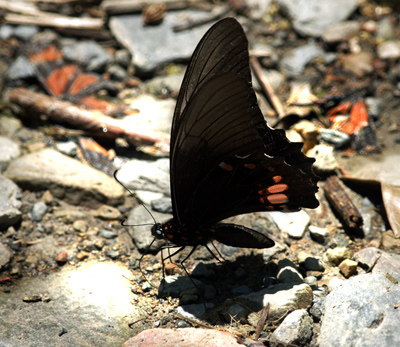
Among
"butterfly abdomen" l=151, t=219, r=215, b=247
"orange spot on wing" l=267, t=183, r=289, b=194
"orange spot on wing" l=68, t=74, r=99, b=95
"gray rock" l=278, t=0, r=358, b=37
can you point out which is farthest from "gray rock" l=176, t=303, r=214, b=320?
"gray rock" l=278, t=0, r=358, b=37

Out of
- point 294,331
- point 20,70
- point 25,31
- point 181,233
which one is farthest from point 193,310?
point 25,31

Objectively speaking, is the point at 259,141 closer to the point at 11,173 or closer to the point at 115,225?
the point at 115,225

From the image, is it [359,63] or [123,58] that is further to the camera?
[123,58]

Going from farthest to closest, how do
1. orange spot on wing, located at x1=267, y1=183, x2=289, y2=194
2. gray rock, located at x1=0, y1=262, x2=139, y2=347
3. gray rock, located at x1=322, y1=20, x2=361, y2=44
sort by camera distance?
gray rock, located at x1=322, y1=20, x2=361, y2=44 → orange spot on wing, located at x1=267, y1=183, x2=289, y2=194 → gray rock, located at x1=0, y1=262, x2=139, y2=347

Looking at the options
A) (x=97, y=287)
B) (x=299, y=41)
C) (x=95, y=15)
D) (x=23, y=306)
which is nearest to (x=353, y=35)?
(x=299, y=41)

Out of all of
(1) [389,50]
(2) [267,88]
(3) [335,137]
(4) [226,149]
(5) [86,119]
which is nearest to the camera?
(4) [226,149]

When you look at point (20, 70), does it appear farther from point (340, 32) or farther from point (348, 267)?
point (348, 267)

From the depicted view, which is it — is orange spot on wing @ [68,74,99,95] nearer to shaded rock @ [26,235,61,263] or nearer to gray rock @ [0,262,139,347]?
shaded rock @ [26,235,61,263]
